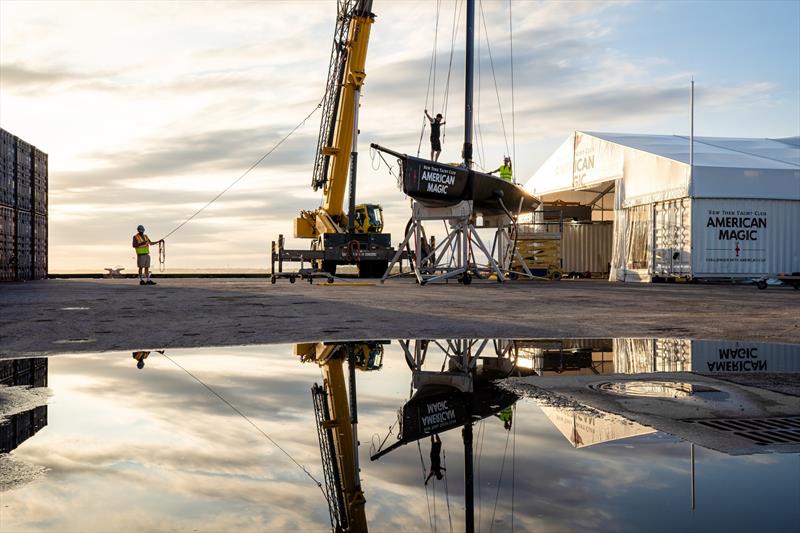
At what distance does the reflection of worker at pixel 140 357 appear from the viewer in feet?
20.0

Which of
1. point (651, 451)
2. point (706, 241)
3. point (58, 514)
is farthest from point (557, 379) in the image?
point (706, 241)

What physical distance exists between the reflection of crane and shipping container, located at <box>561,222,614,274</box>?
103ft

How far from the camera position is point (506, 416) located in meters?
4.07

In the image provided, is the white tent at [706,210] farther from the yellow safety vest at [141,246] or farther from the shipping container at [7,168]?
the shipping container at [7,168]

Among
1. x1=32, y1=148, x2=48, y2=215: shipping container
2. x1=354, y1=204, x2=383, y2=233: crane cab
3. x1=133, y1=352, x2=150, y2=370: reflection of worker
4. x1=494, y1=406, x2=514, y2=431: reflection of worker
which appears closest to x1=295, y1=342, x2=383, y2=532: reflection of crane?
x1=494, y1=406, x2=514, y2=431: reflection of worker

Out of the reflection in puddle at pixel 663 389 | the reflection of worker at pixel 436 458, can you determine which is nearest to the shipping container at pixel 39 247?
the reflection in puddle at pixel 663 389

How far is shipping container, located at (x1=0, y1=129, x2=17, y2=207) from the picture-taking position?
2475cm

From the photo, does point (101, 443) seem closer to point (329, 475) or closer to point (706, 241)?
point (329, 475)

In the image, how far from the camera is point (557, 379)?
5340 millimetres

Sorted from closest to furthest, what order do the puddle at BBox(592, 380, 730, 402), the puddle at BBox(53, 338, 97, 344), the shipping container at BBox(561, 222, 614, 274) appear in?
the puddle at BBox(592, 380, 730, 402)
the puddle at BBox(53, 338, 97, 344)
the shipping container at BBox(561, 222, 614, 274)

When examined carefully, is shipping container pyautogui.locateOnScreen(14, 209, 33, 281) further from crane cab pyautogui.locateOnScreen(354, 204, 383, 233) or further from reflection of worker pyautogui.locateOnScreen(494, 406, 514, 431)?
reflection of worker pyautogui.locateOnScreen(494, 406, 514, 431)

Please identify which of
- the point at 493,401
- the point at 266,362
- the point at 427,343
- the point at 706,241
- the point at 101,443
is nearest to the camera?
the point at 101,443

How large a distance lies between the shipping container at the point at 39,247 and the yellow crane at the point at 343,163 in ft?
33.2

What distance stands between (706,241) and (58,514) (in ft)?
84.9
